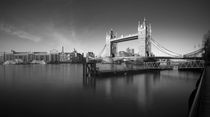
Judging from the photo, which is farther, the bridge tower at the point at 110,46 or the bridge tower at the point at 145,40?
the bridge tower at the point at 110,46

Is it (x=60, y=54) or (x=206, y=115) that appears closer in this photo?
(x=206, y=115)

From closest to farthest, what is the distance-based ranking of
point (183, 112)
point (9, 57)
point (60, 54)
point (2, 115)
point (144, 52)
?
point (2, 115) < point (183, 112) < point (144, 52) < point (9, 57) < point (60, 54)

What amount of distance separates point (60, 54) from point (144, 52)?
108 meters

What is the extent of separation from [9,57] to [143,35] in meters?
133

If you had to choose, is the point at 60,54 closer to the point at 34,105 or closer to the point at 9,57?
the point at 9,57

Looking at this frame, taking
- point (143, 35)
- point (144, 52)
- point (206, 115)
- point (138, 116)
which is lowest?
point (138, 116)

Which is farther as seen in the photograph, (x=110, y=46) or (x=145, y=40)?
(x=110, y=46)

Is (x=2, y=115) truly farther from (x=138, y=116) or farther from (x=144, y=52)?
(x=144, y=52)

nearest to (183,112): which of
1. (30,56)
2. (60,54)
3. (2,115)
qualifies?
(2,115)

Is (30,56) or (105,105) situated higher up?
(30,56)

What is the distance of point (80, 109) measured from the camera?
8.42 m

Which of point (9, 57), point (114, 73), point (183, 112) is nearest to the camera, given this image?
point (183, 112)

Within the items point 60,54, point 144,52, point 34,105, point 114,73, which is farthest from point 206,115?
point 60,54

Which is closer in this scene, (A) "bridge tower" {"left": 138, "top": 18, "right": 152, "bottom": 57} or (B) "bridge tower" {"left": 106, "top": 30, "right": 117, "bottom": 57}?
(A) "bridge tower" {"left": 138, "top": 18, "right": 152, "bottom": 57}
